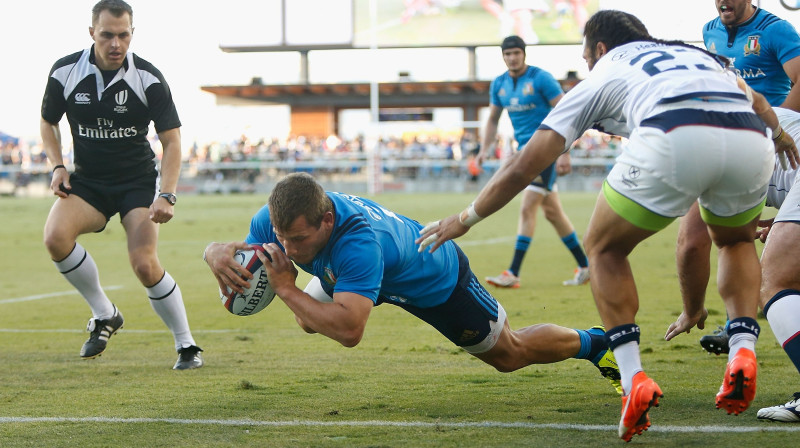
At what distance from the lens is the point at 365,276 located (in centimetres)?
432

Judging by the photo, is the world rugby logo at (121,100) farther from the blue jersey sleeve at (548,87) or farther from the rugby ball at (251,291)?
the blue jersey sleeve at (548,87)

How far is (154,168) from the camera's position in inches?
273

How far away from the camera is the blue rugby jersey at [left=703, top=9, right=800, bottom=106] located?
6074 mm

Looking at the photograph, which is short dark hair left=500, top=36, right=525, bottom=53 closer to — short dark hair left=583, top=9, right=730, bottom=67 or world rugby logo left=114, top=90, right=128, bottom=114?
world rugby logo left=114, top=90, right=128, bottom=114

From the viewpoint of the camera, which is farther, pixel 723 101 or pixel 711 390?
pixel 711 390

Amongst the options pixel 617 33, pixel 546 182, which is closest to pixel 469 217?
pixel 617 33

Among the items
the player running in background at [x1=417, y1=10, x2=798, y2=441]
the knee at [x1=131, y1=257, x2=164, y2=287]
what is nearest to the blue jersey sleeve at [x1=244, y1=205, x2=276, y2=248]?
the player running in background at [x1=417, y1=10, x2=798, y2=441]

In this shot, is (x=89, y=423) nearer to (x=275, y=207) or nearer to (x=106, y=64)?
(x=275, y=207)

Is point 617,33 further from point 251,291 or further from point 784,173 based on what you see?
point 251,291

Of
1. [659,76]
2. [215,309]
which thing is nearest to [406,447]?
[659,76]

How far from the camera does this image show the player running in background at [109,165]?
6520mm

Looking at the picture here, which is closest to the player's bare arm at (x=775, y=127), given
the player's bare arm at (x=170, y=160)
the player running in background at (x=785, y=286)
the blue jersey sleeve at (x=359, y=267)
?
the player running in background at (x=785, y=286)

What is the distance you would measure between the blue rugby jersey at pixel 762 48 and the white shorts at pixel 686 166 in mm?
2172

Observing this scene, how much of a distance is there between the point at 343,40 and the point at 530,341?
4743 cm
